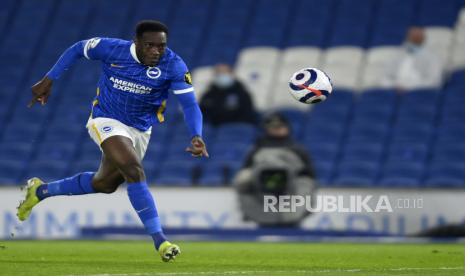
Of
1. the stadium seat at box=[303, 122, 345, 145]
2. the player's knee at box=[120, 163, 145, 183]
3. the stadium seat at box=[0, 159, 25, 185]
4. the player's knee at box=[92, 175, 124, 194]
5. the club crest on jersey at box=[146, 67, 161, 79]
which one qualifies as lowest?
the stadium seat at box=[0, 159, 25, 185]

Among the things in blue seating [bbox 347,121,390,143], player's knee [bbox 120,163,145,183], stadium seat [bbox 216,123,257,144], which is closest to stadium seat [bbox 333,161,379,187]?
blue seating [bbox 347,121,390,143]

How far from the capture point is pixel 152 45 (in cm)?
848

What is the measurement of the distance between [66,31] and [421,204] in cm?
958

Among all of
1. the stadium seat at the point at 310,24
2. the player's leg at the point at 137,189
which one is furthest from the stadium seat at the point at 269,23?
the player's leg at the point at 137,189

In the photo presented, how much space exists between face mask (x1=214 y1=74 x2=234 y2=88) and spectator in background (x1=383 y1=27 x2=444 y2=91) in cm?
283

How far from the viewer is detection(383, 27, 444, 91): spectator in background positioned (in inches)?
741

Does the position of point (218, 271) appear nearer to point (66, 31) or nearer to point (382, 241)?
point (382, 241)

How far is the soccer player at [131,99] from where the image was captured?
27.2 feet

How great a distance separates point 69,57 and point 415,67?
10980 millimetres

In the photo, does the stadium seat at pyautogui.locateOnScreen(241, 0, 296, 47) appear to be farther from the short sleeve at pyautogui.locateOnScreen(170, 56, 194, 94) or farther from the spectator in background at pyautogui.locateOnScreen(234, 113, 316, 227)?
the short sleeve at pyautogui.locateOnScreen(170, 56, 194, 94)

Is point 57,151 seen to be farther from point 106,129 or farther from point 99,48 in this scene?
point 106,129

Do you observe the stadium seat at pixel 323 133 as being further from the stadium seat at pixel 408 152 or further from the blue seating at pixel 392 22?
the blue seating at pixel 392 22

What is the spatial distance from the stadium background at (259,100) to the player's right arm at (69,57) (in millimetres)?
7455

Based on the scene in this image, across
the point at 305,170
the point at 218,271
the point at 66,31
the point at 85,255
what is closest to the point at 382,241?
the point at 305,170
